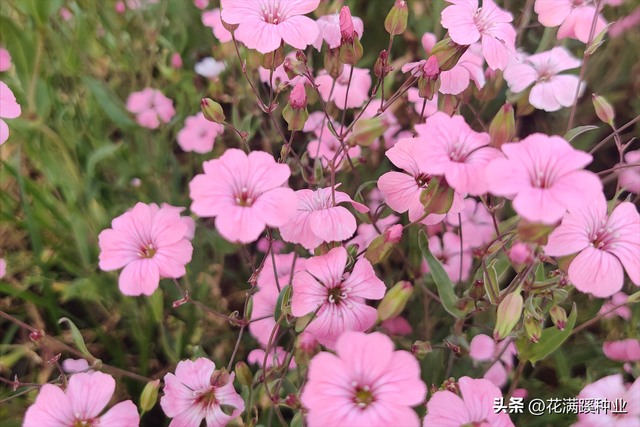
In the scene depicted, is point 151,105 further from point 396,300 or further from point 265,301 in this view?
point 396,300

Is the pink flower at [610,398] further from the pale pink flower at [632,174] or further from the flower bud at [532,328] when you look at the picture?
the pale pink flower at [632,174]

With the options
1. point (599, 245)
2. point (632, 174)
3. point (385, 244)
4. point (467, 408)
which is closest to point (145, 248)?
point (385, 244)

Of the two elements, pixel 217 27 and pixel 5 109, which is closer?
pixel 5 109

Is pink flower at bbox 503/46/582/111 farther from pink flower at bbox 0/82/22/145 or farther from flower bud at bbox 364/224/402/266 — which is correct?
pink flower at bbox 0/82/22/145

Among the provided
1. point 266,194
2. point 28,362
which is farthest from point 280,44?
point 28,362

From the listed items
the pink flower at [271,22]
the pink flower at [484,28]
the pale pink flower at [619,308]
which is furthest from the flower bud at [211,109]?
the pale pink flower at [619,308]
